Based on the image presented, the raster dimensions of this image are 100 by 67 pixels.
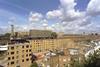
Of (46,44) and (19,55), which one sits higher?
(46,44)

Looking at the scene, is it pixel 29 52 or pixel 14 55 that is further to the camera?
pixel 29 52

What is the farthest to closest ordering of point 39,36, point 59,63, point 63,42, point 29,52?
point 39,36, point 63,42, point 29,52, point 59,63

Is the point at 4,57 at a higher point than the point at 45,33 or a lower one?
lower

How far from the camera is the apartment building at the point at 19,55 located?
2009 inches

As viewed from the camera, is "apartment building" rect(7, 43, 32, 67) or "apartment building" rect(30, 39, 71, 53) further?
"apartment building" rect(30, 39, 71, 53)

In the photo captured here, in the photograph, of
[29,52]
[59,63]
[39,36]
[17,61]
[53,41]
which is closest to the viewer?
[59,63]

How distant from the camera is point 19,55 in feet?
177

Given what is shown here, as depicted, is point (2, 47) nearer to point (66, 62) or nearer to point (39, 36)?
point (66, 62)

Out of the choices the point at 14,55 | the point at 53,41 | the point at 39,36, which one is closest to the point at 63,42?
the point at 53,41

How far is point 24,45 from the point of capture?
55.9m

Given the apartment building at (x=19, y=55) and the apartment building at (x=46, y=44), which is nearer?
the apartment building at (x=19, y=55)

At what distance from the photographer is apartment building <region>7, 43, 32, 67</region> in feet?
167

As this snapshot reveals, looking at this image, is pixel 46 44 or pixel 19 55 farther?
pixel 46 44

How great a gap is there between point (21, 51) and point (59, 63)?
16.2 meters
